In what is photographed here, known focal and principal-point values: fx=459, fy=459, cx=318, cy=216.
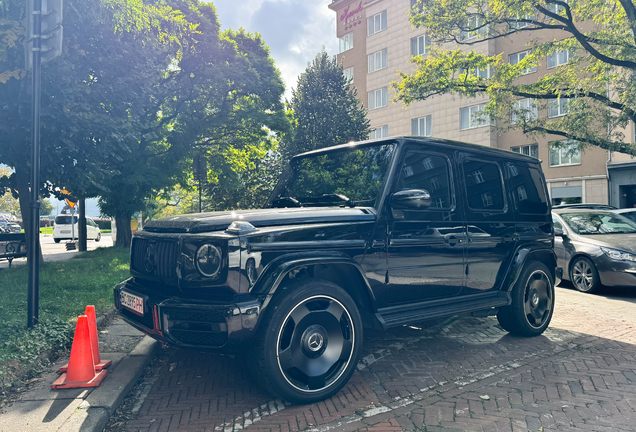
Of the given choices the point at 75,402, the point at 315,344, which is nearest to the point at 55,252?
the point at 75,402

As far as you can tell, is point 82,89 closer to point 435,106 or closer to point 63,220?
point 63,220

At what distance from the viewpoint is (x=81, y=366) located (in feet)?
12.0

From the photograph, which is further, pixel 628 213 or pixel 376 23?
pixel 376 23

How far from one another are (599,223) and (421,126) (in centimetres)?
2550

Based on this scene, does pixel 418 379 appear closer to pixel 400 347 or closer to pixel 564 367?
pixel 400 347

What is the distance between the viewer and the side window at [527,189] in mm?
5164

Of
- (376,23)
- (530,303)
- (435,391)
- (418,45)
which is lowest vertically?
(435,391)

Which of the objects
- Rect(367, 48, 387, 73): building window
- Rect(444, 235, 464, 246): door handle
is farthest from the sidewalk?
Rect(367, 48, 387, 73): building window

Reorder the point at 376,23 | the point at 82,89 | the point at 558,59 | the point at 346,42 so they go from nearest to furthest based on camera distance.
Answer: the point at 82,89, the point at 558,59, the point at 376,23, the point at 346,42

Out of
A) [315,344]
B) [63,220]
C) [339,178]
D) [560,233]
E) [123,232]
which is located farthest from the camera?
[63,220]

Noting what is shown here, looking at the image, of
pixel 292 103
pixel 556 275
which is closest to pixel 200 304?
pixel 556 275

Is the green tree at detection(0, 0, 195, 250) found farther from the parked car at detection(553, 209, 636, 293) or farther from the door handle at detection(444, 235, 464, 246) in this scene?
the parked car at detection(553, 209, 636, 293)

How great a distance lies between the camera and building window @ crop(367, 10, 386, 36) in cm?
3691

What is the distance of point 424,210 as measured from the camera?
4.08m
